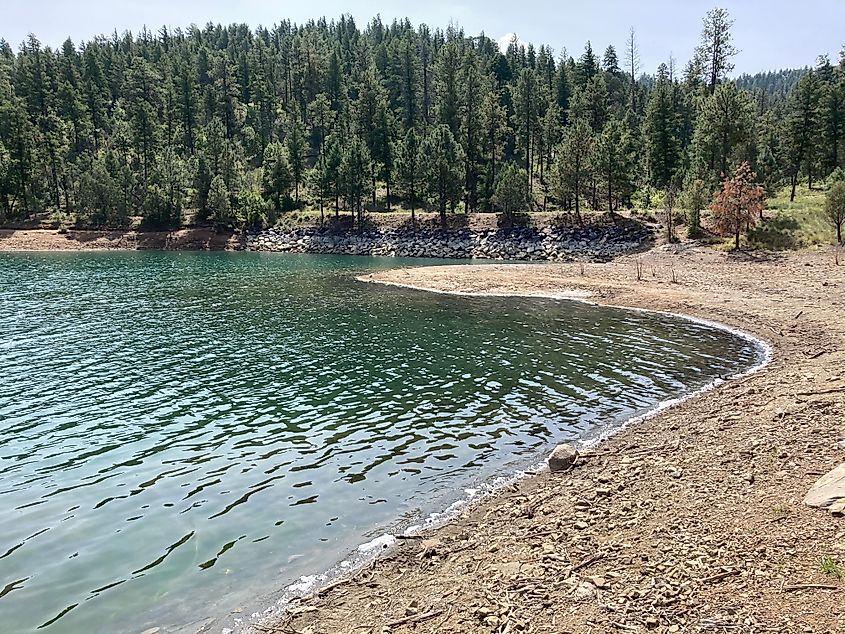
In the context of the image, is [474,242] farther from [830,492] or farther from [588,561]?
[588,561]

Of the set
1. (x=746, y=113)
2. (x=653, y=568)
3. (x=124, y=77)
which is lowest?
(x=653, y=568)

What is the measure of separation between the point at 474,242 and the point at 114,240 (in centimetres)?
5887

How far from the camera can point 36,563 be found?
9.50 metres

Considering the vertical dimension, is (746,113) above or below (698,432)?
above

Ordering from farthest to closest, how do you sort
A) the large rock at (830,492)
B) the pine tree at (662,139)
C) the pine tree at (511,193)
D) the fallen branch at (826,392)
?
the pine tree at (662,139), the pine tree at (511,193), the fallen branch at (826,392), the large rock at (830,492)

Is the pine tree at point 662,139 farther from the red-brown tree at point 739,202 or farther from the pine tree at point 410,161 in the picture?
the pine tree at point 410,161

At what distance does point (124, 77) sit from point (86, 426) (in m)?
166

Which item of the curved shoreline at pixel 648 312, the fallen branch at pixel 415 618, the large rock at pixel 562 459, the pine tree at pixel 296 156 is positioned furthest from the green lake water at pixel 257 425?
the pine tree at pixel 296 156

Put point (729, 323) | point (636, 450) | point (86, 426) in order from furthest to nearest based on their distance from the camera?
point (729, 323), point (86, 426), point (636, 450)

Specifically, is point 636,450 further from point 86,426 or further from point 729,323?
point 729,323

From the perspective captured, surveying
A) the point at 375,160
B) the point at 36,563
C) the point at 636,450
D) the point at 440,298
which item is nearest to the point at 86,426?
the point at 36,563

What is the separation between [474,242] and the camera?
80312mm

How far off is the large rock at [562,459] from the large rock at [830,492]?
468cm

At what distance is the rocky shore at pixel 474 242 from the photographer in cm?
6969
